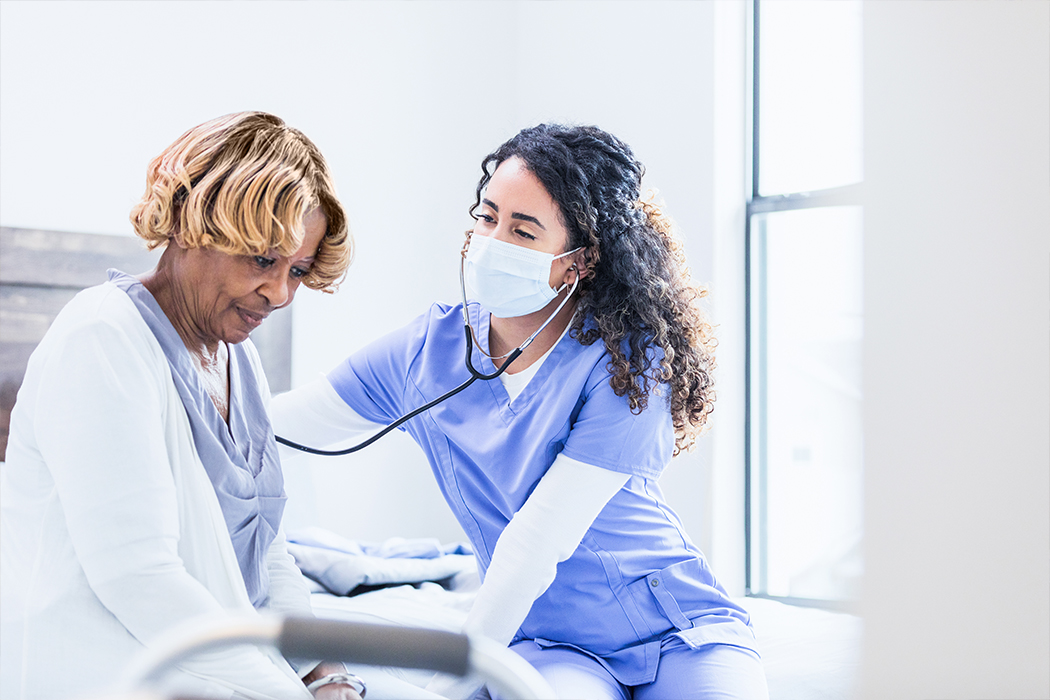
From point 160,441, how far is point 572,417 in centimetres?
63

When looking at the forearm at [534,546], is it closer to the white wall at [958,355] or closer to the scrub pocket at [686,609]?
the scrub pocket at [686,609]

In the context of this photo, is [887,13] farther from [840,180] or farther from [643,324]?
[840,180]

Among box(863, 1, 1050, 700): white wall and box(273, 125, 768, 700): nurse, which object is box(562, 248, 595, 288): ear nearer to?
box(273, 125, 768, 700): nurse

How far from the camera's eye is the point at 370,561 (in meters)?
2.00

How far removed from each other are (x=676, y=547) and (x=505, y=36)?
7.62 ft

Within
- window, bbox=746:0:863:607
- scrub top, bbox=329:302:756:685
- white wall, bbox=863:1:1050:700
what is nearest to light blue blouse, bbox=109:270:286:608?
scrub top, bbox=329:302:756:685

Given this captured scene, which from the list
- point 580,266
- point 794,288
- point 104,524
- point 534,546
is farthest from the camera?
point 794,288

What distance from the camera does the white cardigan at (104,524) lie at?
843 millimetres

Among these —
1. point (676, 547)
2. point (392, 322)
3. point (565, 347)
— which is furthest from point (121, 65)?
point (676, 547)

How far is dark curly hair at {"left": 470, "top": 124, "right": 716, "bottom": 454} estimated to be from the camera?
134 centimetres

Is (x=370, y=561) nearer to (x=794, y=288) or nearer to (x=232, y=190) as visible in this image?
(x=232, y=190)

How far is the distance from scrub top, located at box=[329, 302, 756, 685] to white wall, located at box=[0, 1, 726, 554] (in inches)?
42.4

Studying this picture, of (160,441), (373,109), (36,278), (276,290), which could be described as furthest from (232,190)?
(373,109)

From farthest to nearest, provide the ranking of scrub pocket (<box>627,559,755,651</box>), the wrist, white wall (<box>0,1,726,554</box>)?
white wall (<box>0,1,726,554</box>)
scrub pocket (<box>627,559,755,651</box>)
the wrist
